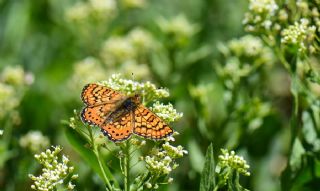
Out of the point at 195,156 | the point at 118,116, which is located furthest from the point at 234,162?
the point at 195,156

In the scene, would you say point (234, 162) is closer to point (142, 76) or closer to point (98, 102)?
point (98, 102)

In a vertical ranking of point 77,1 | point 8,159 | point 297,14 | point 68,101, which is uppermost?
point 77,1

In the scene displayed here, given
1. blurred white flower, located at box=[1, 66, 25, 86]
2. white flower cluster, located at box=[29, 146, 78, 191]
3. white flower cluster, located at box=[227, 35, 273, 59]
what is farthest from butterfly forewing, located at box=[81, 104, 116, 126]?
blurred white flower, located at box=[1, 66, 25, 86]

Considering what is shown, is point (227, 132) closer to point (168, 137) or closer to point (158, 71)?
point (158, 71)

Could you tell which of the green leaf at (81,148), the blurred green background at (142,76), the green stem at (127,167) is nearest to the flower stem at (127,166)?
the green stem at (127,167)

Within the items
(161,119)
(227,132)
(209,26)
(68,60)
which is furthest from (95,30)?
(161,119)

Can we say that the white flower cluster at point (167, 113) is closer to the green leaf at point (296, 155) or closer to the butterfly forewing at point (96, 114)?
the butterfly forewing at point (96, 114)
